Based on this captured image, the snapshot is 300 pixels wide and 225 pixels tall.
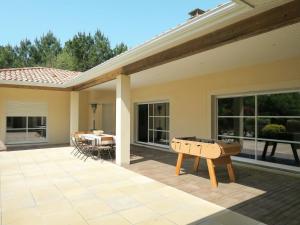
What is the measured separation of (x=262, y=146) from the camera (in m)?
8.15

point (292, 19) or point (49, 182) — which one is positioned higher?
point (292, 19)

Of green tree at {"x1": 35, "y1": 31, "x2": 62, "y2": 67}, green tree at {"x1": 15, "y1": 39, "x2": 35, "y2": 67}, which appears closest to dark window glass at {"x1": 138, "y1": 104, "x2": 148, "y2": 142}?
green tree at {"x1": 35, "y1": 31, "x2": 62, "y2": 67}

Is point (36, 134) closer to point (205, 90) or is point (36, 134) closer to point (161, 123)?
point (161, 123)

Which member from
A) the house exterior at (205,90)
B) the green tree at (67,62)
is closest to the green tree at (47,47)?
the green tree at (67,62)

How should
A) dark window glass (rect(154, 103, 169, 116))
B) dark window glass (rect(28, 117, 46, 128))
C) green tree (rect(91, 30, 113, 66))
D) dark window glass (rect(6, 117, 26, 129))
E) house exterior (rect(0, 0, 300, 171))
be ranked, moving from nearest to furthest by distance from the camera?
house exterior (rect(0, 0, 300, 171))
dark window glass (rect(154, 103, 169, 116))
dark window glass (rect(6, 117, 26, 129))
dark window glass (rect(28, 117, 46, 128))
green tree (rect(91, 30, 113, 66))

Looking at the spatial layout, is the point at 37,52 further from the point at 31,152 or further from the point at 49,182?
the point at 49,182

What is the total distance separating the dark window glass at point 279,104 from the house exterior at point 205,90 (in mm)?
29

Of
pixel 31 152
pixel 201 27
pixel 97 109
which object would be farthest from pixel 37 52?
pixel 201 27

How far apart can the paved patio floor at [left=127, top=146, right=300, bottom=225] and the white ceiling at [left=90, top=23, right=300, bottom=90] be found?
3.28m

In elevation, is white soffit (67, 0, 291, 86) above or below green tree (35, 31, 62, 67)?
below

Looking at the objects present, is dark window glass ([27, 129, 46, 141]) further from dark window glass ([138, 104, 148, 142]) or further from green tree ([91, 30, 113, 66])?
green tree ([91, 30, 113, 66])

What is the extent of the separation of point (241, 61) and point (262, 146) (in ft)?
9.35

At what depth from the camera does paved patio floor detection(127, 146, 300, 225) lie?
174 inches

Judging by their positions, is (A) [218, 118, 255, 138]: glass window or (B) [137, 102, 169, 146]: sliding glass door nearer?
A: (A) [218, 118, 255, 138]: glass window
